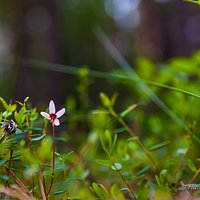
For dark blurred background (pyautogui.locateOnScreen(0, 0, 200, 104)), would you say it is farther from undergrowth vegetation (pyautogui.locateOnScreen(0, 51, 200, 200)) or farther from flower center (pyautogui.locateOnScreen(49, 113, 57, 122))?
flower center (pyautogui.locateOnScreen(49, 113, 57, 122))

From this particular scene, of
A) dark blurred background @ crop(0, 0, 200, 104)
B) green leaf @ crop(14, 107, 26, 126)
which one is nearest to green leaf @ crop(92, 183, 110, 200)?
green leaf @ crop(14, 107, 26, 126)

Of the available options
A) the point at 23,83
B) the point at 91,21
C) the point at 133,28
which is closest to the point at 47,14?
the point at 23,83

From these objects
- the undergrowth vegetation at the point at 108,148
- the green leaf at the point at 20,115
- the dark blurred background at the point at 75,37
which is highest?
the green leaf at the point at 20,115

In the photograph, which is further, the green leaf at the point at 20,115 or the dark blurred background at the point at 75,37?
the dark blurred background at the point at 75,37

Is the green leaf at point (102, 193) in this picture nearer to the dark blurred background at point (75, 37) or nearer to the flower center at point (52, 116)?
the flower center at point (52, 116)

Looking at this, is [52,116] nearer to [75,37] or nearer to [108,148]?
[108,148]

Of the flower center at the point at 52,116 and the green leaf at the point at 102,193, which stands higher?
the flower center at the point at 52,116

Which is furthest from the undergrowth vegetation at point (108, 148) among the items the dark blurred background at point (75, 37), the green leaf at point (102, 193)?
the dark blurred background at point (75, 37)

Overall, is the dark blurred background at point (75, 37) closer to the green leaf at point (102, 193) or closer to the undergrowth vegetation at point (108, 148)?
the undergrowth vegetation at point (108, 148)

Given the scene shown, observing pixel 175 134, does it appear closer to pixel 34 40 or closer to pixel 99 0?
pixel 34 40
